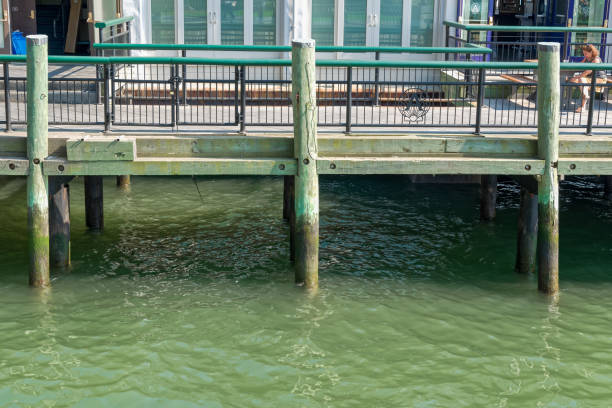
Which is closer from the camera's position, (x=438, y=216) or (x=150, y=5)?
(x=438, y=216)

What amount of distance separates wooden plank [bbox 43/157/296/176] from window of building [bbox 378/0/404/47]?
31.0 feet

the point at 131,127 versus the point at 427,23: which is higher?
the point at 427,23

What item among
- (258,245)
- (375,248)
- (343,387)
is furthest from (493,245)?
(343,387)

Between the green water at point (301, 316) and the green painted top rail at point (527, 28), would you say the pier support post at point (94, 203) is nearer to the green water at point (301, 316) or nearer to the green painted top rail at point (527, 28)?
the green water at point (301, 316)

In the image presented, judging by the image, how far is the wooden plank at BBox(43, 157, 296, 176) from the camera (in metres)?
11.0

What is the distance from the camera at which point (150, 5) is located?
63.5 ft

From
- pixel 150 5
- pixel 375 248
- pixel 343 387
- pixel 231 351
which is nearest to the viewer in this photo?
pixel 343 387

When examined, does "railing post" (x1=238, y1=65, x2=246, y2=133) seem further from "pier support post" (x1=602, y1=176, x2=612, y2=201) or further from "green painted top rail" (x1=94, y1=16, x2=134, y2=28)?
"pier support post" (x1=602, y1=176, x2=612, y2=201)

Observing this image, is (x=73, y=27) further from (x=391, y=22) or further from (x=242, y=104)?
(x=242, y=104)

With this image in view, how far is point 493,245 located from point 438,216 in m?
1.88

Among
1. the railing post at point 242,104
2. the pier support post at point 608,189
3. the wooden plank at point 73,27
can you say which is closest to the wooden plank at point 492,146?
the railing post at point 242,104

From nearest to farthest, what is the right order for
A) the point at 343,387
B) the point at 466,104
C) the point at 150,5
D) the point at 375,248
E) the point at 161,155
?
the point at 343,387 → the point at 161,155 → the point at 375,248 → the point at 466,104 → the point at 150,5

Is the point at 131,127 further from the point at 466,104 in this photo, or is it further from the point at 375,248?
the point at 466,104

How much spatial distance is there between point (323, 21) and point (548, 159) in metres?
9.54
